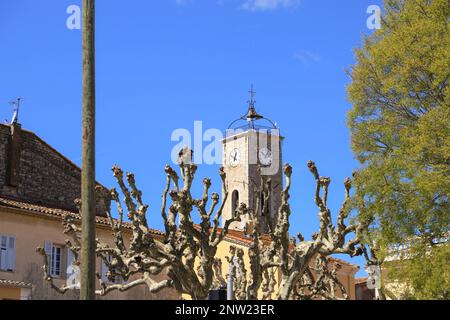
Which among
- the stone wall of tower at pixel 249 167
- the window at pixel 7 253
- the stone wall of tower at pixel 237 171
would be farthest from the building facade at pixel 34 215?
the stone wall of tower at pixel 237 171

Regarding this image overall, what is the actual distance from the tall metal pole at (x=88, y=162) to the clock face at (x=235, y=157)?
2667 inches

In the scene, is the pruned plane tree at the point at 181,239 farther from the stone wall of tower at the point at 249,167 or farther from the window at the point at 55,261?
the stone wall of tower at the point at 249,167

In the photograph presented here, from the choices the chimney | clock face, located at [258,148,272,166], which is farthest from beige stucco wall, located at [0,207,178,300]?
clock face, located at [258,148,272,166]

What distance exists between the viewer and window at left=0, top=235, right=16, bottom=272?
34.6m

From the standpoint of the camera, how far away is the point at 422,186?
840 inches

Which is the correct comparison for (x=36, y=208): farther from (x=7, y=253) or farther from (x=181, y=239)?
(x=181, y=239)

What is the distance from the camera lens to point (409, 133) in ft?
75.5

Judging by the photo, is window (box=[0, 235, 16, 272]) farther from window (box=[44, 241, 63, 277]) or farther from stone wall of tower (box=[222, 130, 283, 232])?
stone wall of tower (box=[222, 130, 283, 232])

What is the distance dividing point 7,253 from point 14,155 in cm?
592

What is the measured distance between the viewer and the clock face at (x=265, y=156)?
80500 millimetres

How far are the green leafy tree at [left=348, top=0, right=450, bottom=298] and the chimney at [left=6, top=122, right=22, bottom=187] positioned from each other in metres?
19.4
